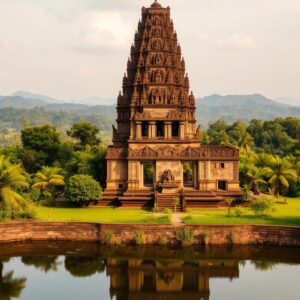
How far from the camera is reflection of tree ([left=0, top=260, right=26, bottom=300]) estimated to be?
1063 inches

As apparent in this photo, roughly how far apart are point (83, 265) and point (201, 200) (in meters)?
17.3

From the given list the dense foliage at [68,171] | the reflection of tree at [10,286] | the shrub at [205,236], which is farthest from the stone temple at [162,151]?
the reflection of tree at [10,286]

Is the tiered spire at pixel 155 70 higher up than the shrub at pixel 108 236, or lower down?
higher up

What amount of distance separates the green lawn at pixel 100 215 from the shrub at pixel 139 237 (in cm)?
161

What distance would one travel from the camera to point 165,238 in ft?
118

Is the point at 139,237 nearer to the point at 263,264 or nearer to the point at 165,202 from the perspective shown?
the point at 263,264

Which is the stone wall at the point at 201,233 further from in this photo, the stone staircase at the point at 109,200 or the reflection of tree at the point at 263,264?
the stone staircase at the point at 109,200

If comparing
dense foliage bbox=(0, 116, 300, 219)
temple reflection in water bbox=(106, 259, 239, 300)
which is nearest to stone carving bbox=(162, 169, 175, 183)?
dense foliage bbox=(0, 116, 300, 219)

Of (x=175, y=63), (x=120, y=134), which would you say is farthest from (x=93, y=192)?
(x=175, y=63)

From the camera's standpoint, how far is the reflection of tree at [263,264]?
3172 centimetres

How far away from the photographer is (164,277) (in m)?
30.3

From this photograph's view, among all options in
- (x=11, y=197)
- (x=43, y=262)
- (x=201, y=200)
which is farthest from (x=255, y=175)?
(x=43, y=262)

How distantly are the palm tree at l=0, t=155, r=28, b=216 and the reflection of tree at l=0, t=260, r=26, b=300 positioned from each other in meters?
7.19

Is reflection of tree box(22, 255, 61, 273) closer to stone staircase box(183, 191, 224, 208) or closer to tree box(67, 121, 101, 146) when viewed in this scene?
stone staircase box(183, 191, 224, 208)
